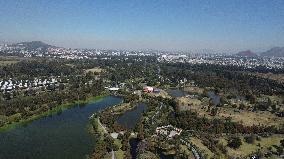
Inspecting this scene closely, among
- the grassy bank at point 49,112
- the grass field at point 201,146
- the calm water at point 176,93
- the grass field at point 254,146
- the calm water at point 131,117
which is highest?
the grass field at point 201,146

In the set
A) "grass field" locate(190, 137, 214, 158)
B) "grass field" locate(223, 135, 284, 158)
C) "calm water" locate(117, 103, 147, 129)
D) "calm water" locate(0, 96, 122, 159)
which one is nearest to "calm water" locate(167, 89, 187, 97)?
"calm water" locate(117, 103, 147, 129)

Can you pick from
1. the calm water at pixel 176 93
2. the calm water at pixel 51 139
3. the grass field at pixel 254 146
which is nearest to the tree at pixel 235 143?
the grass field at pixel 254 146

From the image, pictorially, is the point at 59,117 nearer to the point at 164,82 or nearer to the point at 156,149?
the point at 156,149

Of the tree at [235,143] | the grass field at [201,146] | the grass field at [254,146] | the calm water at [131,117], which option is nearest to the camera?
the grass field at [201,146]

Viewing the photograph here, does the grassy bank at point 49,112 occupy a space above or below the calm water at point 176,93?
above

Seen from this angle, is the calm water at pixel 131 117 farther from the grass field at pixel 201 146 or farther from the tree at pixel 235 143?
the tree at pixel 235 143

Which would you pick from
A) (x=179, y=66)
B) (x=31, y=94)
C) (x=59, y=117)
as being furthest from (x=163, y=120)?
(x=179, y=66)
